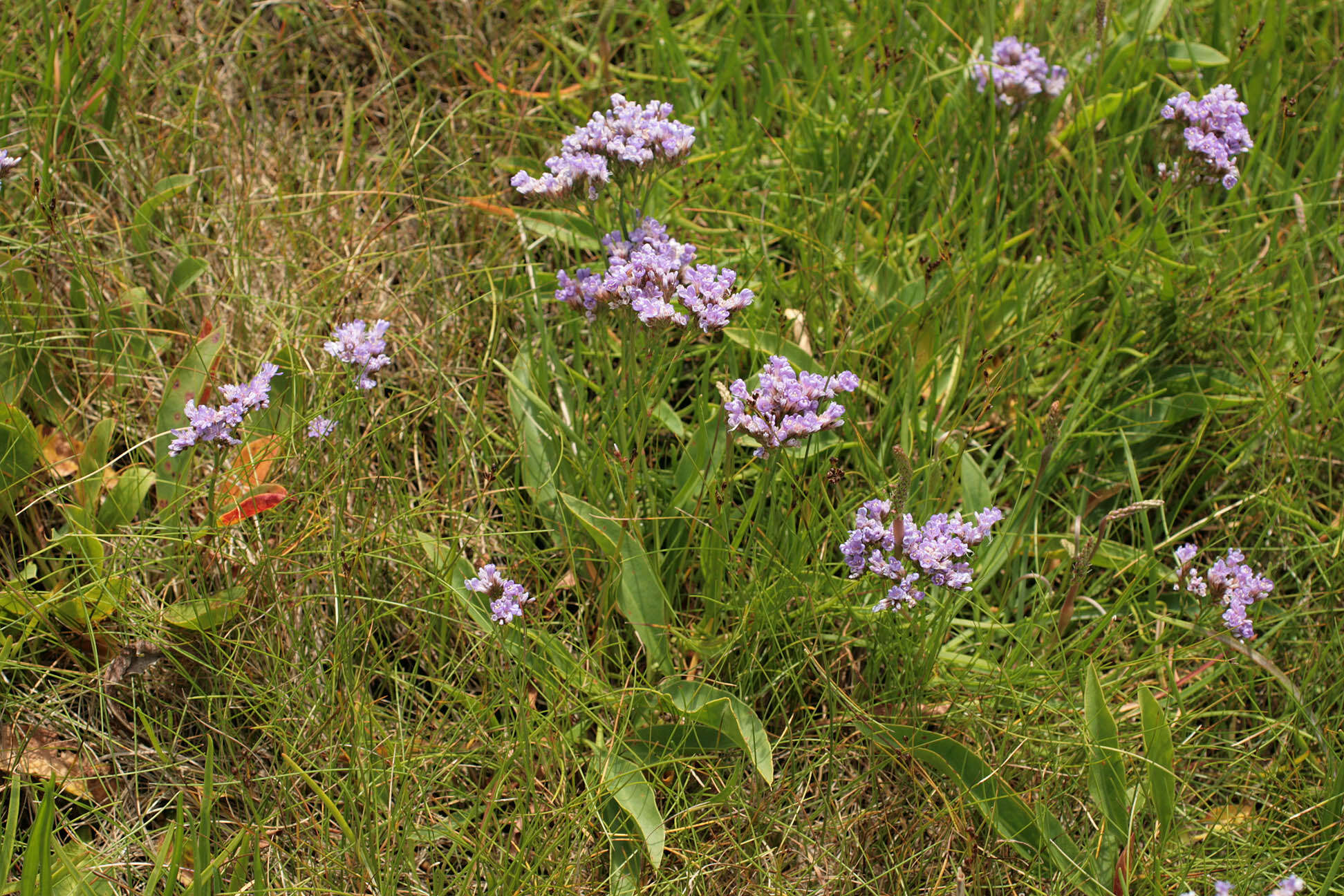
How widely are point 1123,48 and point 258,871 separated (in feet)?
9.91

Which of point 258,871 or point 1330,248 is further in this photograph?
point 1330,248

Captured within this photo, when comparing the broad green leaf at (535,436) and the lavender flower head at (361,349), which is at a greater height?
the lavender flower head at (361,349)

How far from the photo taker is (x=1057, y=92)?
A: 10.1 feet

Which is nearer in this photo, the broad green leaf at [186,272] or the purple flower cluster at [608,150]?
the purple flower cluster at [608,150]

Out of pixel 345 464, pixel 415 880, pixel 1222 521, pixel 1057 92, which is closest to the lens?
pixel 415 880

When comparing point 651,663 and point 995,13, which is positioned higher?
point 995,13

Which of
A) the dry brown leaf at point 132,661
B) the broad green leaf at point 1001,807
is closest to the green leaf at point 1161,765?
the broad green leaf at point 1001,807

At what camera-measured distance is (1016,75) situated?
290cm

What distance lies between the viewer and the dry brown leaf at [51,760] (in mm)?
2096

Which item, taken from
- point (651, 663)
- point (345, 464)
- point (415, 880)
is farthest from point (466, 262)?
point (415, 880)

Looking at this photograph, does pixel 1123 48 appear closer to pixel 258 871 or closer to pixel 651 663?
pixel 651 663

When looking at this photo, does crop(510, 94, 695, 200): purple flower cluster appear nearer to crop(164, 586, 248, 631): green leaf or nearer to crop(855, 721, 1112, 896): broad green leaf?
crop(164, 586, 248, 631): green leaf

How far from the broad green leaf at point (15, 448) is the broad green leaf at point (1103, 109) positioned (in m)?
2.68

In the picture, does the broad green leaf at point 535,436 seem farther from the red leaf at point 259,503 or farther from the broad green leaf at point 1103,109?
the broad green leaf at point 1103,109
